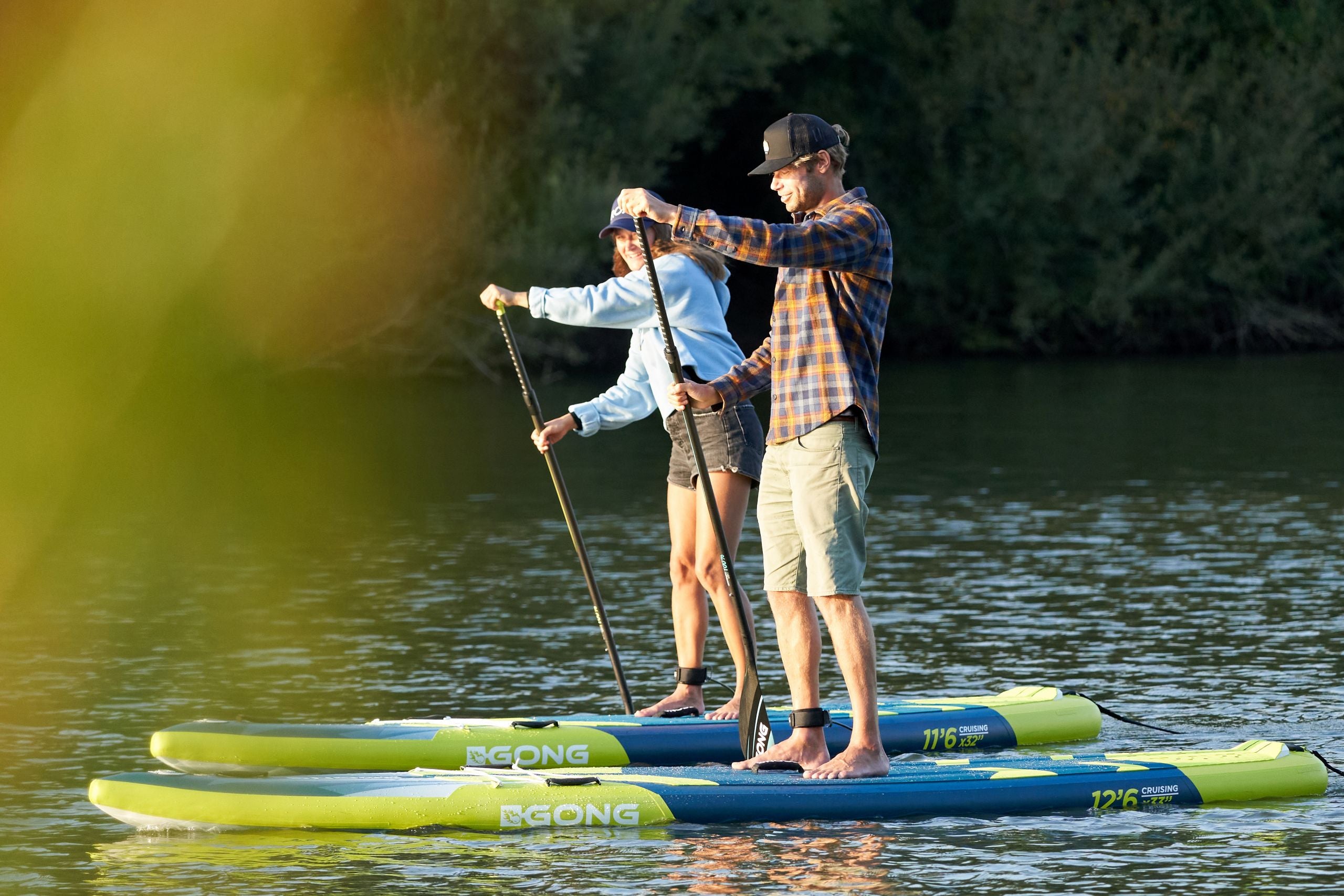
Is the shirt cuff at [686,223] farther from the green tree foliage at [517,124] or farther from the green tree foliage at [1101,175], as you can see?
the green tree foliage at [1101,175]

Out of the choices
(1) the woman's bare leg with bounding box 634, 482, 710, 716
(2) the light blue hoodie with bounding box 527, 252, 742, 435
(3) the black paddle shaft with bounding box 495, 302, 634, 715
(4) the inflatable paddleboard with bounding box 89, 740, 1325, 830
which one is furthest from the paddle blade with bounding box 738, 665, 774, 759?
(2) the light blue hoodie with bounding box 527, 252, 742, 435

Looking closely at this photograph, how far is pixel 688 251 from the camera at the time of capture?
8.44 m

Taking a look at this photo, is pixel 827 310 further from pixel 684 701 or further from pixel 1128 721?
pixel 1128 721

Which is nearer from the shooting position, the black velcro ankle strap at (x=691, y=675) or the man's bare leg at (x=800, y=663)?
the man's bare leg at (x=800, y=663)

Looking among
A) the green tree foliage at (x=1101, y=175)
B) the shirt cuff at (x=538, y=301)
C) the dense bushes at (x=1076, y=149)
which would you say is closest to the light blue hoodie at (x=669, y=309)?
the shirt cuff at (x=538, y=301)

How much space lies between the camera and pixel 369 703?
9.45m

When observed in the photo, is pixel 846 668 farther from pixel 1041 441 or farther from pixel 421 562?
pixel 1041 441

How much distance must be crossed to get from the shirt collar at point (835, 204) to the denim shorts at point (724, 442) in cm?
124

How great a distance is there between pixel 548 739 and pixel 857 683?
1.48m

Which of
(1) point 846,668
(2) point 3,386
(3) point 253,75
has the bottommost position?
(1) point 846,668

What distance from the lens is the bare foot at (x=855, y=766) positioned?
7266 millimetres

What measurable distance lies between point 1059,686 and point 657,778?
2.99m

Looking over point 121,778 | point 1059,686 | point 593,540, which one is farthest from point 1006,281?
point 121,778

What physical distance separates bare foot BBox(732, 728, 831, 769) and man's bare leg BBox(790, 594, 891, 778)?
132 mm
